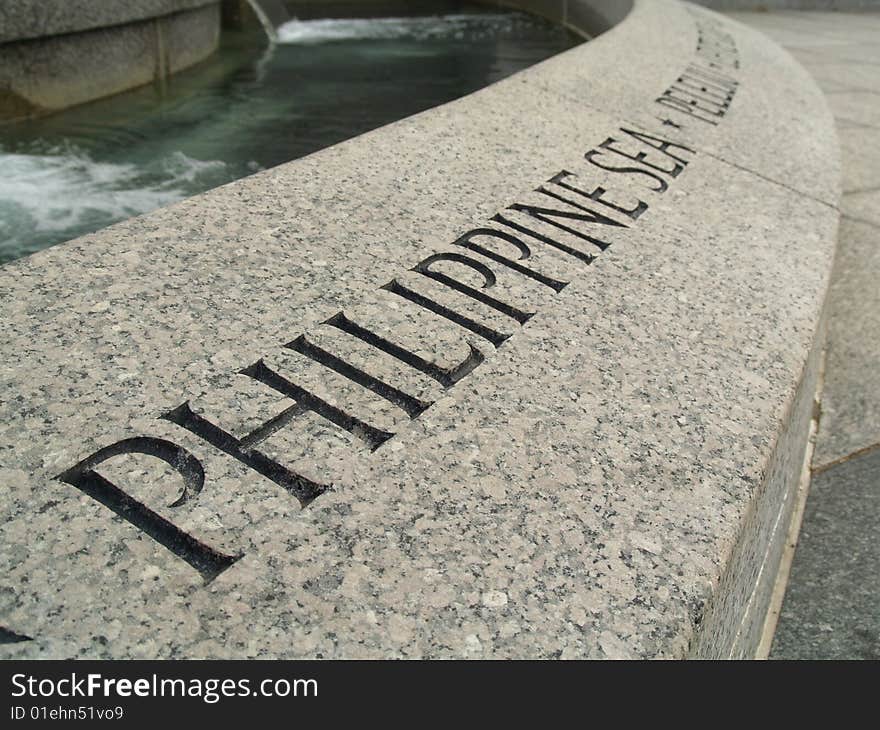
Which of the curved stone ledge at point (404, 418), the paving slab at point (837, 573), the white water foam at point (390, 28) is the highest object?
the curved stone ledge at point (404, 418)

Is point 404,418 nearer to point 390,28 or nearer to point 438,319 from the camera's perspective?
point 438,319

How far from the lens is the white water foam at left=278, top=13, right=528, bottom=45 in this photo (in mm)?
8148

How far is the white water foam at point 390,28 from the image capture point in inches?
321

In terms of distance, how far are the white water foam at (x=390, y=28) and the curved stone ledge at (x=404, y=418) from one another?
5.28 metres

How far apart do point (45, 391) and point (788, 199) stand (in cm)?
304

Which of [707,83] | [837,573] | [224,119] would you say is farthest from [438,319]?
[707,83]

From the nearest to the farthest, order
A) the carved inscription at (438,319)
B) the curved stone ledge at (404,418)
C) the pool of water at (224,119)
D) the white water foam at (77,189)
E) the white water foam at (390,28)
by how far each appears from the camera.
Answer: the curved stone ledge at (404,418)
the carved inscription at (438,319)
the white water foam at (77,189)
the pool of water at (224,119)
the white water foam at (390,28)

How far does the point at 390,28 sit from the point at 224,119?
394 centimetres

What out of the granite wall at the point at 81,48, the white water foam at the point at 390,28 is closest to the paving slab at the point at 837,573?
the granite wall at the point at 81,48

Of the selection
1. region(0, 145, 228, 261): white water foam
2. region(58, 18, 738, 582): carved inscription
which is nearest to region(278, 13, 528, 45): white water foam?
region(0, 145, 228, 261): white water foam

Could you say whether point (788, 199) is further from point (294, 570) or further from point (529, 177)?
point (294, 570)

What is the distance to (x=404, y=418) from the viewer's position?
6.51ft

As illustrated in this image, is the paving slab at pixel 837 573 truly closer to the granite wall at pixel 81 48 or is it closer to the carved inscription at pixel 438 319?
the carved inscription at pixel 438 319
